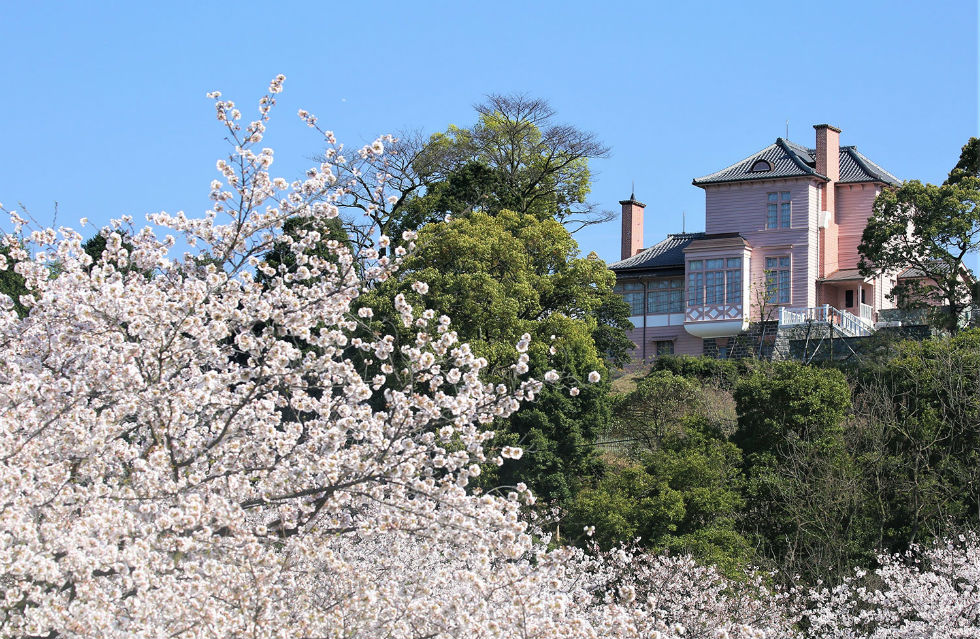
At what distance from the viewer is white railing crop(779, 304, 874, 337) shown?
109ft

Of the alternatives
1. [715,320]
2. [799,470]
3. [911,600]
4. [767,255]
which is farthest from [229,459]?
[767,255]

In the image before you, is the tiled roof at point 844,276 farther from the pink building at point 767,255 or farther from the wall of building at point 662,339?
the wall of building at point 662,339

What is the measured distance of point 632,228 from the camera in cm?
4412

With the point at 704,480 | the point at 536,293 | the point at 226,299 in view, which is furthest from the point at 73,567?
the point at 536,293

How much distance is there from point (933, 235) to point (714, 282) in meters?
8.51

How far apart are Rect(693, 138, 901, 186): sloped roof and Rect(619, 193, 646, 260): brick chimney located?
15.4ft

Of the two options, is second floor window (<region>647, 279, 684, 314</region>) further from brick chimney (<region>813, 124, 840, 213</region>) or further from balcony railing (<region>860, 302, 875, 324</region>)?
balcony railing (<region>860, 302, 875, 324</region>)

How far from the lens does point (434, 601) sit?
7.30m

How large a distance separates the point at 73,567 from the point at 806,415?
18568mm

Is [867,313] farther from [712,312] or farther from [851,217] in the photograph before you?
[712,312]

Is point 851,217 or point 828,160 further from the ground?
point 828,160

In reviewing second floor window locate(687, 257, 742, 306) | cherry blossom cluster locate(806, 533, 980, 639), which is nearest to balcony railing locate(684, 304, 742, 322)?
second floor window locate(687, 257, 742, 306)

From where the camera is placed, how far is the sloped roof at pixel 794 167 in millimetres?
38562

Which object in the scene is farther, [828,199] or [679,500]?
[828,199]
